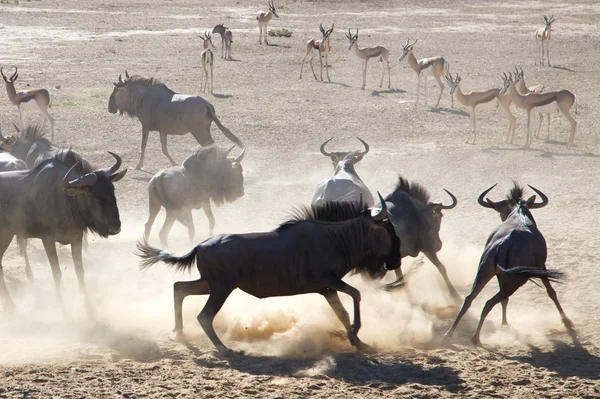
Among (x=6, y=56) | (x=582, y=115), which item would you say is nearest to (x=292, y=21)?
(x=6, y=56)

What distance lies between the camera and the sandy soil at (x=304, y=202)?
6.71 meters

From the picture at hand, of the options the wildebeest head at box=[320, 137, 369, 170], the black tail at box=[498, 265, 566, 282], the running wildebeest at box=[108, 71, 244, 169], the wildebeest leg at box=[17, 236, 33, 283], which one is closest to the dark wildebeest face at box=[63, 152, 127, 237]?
the wildebeest leg at box=[17, 236, 33, 283]

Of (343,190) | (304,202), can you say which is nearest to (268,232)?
(343,190)

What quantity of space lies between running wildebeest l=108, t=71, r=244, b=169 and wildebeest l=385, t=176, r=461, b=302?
21.1 feet

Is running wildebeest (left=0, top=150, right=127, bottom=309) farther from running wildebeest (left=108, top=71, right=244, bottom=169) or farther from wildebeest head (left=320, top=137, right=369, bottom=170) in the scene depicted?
running wildebeest (left=108, top=71, right=244, bottom=169)

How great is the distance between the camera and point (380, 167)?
15.1 meters

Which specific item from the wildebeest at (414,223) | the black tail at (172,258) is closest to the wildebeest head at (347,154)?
the wildebeest at (414,223)

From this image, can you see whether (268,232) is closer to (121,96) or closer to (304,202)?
Answer: (304,202)

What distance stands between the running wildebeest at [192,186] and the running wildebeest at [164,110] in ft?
12.6

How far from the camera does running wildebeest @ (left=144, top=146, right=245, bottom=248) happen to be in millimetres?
10789

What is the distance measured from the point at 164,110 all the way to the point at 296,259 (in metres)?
8.84

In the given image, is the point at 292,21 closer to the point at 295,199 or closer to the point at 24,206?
the point at 295,199

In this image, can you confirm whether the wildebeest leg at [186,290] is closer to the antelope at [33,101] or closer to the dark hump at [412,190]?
the dark hump at [412,190]

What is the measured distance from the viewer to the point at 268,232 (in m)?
7.45
